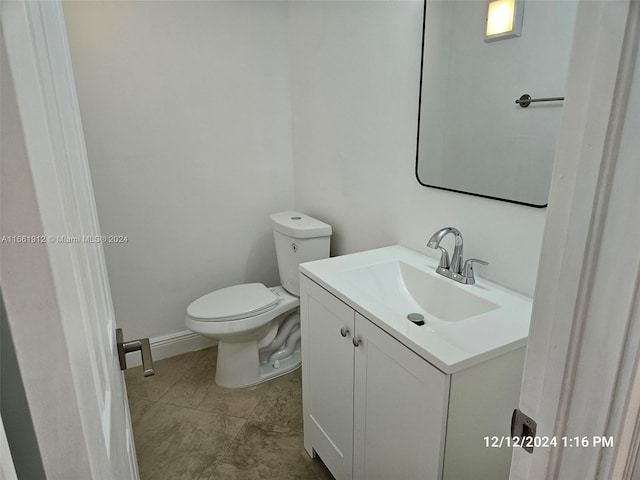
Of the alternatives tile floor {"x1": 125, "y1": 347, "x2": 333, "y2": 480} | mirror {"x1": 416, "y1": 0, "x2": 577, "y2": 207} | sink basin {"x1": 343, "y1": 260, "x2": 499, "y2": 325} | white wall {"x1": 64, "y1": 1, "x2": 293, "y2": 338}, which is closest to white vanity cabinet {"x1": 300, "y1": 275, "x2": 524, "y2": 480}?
sink basin {"x1": 343, "y1": 260, "x2": 499, "y2": 325}

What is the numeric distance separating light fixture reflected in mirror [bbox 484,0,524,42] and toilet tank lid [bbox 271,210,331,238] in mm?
1145

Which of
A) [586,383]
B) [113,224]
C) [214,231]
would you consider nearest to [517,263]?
[586,383]

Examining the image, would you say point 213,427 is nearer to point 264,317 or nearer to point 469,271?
point 264,317

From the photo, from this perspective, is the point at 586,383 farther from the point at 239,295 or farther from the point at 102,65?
the point at 102,65

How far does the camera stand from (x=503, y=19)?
1.27 meters

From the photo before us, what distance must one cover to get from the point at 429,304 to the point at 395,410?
1.43 ft

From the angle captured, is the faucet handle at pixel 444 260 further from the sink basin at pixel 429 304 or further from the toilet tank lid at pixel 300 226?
the toilet tank lid at pixel 300 226

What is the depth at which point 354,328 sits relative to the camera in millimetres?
1311

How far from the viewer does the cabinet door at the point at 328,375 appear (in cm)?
140

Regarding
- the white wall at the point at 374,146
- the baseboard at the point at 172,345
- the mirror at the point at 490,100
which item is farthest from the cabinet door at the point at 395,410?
the baseboard at the point at 172,345

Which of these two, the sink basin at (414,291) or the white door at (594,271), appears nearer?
the white door at (594,271)

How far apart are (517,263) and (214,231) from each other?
1731 millimetres

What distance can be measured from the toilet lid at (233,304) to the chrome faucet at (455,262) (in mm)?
1028

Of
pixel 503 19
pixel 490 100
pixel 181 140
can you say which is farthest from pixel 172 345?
pixel 503 19
